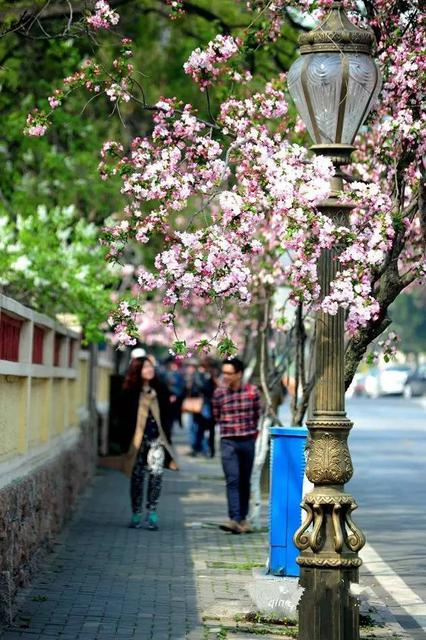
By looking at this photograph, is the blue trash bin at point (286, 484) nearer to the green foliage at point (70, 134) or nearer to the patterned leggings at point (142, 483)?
the green foliage at point (70, 134)

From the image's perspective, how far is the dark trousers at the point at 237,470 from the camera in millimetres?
16516

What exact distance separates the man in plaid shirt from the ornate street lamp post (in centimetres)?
753

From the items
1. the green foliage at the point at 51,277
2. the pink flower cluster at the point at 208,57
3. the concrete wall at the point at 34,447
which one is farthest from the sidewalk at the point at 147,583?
the pink flower cluster at the point at 208,57

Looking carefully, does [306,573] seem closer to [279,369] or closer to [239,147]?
[239,147]

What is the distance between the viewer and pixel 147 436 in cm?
1745

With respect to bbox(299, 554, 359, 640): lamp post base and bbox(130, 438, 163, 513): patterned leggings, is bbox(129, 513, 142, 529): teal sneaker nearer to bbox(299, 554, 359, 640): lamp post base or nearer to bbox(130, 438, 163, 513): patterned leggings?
bbox(130, 438, 163, 513): patterned leggings

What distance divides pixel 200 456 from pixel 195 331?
15.8 m

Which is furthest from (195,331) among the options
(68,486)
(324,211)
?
(324,211)

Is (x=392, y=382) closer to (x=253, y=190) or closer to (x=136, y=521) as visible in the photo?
(x=136, y=521)

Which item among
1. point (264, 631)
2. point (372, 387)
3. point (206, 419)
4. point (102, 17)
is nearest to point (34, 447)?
point (102, 17)

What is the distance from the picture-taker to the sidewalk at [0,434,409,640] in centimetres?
1007

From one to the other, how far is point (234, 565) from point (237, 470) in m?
2.97

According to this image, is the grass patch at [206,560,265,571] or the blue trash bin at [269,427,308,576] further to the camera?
the grass patch at [206,560,265,571]

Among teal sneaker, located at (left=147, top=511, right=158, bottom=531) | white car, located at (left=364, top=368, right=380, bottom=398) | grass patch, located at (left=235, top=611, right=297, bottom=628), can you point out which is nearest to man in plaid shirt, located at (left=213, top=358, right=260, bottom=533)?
teal sneaker, located at (left=147, top=511, right=158, bottom=531)
